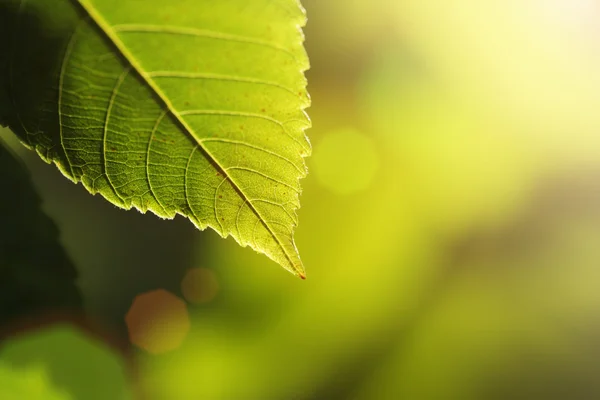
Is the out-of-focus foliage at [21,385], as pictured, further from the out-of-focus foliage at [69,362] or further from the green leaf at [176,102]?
the green leaf at [176,102]

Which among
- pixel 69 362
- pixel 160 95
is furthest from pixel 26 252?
pixel 69 362

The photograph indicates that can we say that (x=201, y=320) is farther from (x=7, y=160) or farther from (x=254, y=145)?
(x=254, y=145)

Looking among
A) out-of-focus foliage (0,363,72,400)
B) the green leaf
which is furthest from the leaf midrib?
out-of-focus foliage (0,363,72,400)

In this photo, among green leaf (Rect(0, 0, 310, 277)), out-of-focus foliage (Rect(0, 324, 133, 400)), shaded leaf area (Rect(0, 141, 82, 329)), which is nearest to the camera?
green leaf (Rect(0, 0, 310, 277))

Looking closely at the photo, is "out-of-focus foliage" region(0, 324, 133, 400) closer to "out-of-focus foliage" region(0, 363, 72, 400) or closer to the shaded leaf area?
"out-of-focus foliage" region(0, 363, 72, 400)

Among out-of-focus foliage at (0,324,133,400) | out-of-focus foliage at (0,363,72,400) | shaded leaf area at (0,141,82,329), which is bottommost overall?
out-of-focus foliage at (0,324,133,400)

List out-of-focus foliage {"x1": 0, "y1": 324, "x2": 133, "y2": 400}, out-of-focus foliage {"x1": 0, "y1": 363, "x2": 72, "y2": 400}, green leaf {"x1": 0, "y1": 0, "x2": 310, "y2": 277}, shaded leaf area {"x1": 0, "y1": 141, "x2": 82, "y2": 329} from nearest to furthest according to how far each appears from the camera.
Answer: green leaf {"x1": 0, "y1": 0, "x2": 310, "y2": 277} < shaded leaf area {"x1": 0, "y1": 141, "x2": 82, "y2": 329} < out-of-focus foliage {"x1": 0, "y1": 363, "x2": 72, "y2": 400} < out-of-focus foliage {"x1": 0, "y1": 324, "x2": 133, "y2": 400}

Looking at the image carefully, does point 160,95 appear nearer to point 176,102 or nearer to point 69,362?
point 176,102

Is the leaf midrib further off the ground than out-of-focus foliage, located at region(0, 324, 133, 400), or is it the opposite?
the leaf midrib

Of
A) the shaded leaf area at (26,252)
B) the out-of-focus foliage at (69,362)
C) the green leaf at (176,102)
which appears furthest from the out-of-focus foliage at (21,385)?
the green leaf at (176,102)
